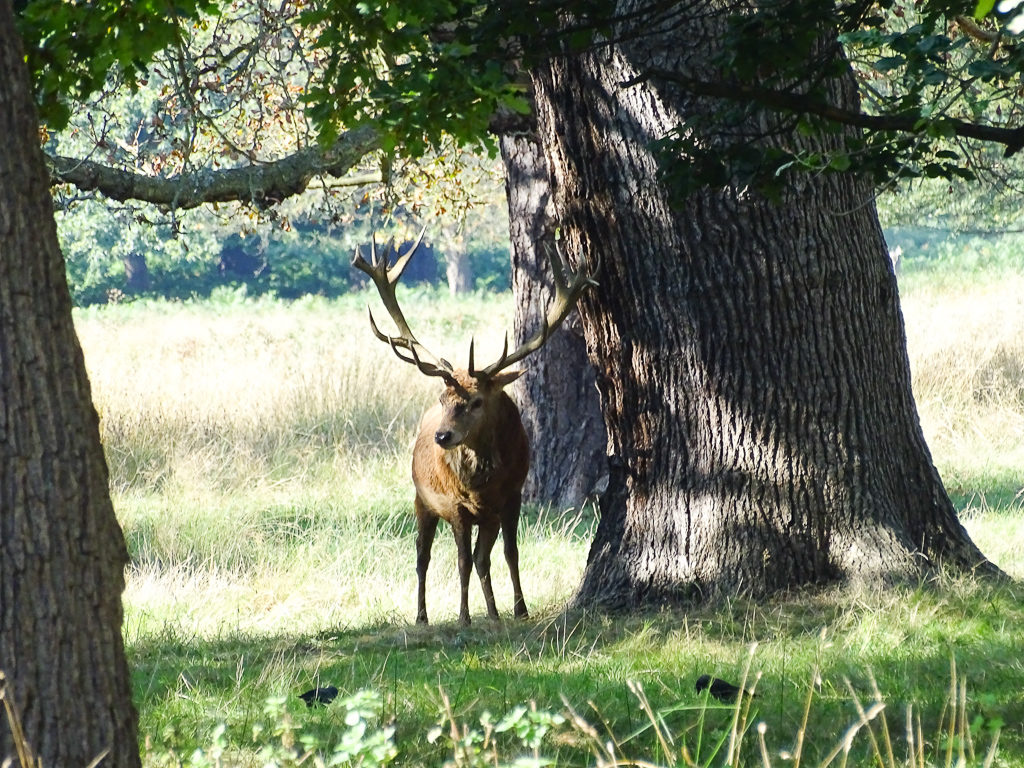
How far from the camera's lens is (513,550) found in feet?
26.7

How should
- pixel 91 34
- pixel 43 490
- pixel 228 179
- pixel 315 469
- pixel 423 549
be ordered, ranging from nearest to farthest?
pixel 43 490
pixel 91 34
pixel 423 549
pixel 228 179
pixel 315 469

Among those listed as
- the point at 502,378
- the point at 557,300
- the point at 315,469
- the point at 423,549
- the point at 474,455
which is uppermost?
the point at 557,300

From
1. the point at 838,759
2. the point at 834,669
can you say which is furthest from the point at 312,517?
the point at 838,759

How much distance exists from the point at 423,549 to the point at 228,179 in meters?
3.85

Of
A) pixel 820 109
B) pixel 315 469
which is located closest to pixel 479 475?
pixel 820 109

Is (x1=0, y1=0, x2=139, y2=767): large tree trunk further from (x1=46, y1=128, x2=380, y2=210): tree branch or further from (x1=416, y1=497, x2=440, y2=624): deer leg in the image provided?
(x1=46, y1=128, x2=380, y2=210): tree branch

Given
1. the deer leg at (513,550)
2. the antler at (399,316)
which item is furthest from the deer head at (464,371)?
the deer leg at (513,550)

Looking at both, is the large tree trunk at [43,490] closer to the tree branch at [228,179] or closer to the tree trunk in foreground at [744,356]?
the tree trunk in foreground at [744,356]

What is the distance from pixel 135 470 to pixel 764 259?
8.28 meters

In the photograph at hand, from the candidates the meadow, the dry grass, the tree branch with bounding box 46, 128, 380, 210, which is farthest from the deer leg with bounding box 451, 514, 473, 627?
the tree branch with bounding box 46, 128, 380, 210

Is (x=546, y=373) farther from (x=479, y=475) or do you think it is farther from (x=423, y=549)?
(x=479, y=475)

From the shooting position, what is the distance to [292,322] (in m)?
29.8

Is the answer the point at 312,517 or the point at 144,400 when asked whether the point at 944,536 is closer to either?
the point at 312,517

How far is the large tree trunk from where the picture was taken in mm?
3477
